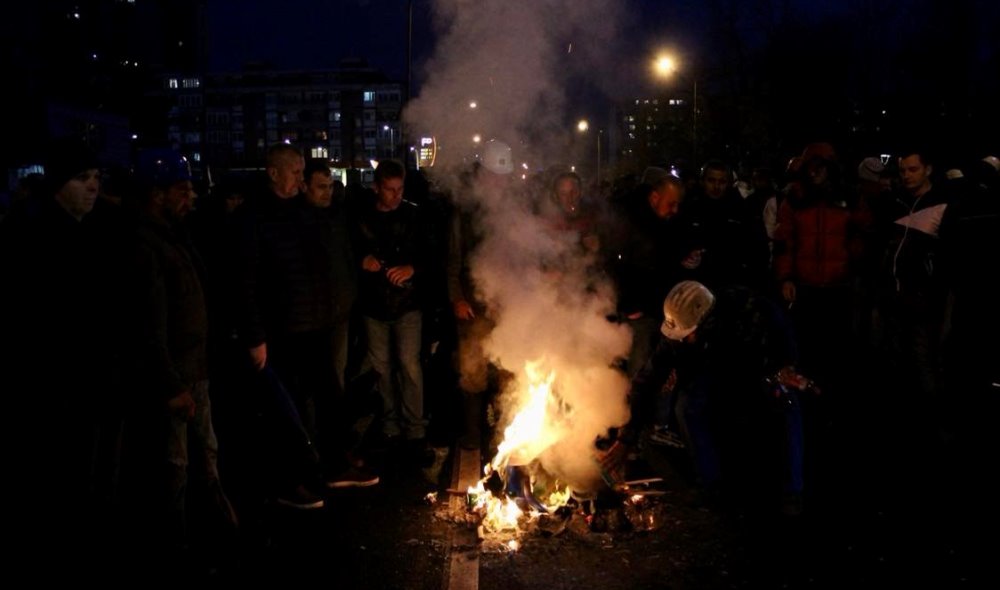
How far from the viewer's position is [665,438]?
21.3 ft

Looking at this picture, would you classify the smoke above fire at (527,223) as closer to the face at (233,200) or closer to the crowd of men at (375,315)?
the crowd of men at (375,315)

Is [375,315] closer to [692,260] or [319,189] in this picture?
[319,189]

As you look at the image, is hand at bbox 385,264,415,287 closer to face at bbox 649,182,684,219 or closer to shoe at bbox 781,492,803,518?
face at bbox 649,182,684,219

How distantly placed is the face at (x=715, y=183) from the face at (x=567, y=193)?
5.62ft

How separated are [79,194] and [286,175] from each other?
5.73 feet

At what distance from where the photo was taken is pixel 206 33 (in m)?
111

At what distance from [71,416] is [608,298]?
388 centimetres

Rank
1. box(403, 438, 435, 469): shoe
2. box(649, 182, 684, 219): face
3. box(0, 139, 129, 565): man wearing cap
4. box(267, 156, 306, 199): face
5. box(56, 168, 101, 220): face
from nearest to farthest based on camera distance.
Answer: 1. box(0, 139, 129, 565): man wearing cap
2. box(56, 168, 101, 220): face
3. box(267, 156, 306, 199): face
4. box(403, 438, 435, 469): shoe
5. box(649, 182, 684, 219): face

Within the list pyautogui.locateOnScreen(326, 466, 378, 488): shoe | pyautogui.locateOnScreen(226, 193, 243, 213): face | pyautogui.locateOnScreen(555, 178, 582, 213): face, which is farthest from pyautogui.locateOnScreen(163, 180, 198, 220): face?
pyautogui.locateOnScreen(226, 193, 243, 213): face

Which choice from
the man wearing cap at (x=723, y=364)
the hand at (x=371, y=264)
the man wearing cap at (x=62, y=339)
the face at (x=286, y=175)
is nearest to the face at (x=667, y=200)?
the man wearing cap at (x=723, y=364)

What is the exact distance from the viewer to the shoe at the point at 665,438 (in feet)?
21.0

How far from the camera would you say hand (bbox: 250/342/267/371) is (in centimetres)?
527

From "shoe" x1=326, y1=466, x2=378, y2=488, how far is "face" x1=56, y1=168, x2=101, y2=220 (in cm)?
259

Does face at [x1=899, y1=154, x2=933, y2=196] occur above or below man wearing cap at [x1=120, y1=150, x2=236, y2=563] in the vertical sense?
above
